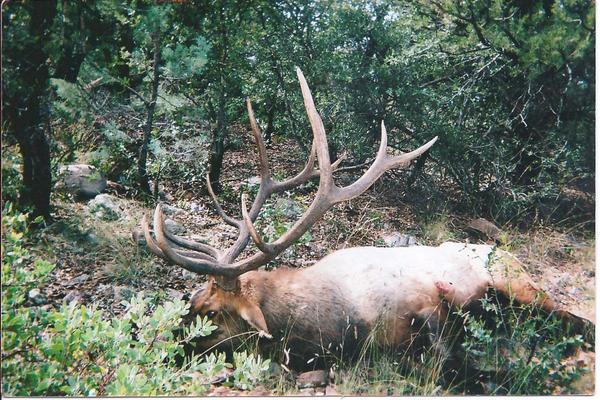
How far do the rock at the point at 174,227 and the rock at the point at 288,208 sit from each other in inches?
24.9

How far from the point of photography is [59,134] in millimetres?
2820

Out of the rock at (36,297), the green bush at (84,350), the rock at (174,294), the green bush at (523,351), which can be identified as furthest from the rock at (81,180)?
the green bush at (523,351)

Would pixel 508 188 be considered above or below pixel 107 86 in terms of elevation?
below

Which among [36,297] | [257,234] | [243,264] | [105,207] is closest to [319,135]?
[257,234]

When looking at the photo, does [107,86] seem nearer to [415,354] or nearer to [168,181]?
[168,181]

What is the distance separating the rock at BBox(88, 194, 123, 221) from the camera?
10.00 ft

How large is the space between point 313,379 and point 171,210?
53.1 inches

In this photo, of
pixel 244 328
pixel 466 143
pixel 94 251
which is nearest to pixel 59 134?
pixel 94 251

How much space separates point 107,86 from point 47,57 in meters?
0.39

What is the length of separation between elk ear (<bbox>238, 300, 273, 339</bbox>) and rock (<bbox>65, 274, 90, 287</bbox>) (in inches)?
31.8

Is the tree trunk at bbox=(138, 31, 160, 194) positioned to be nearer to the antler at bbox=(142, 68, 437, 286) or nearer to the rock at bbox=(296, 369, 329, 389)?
the antler at bbox=(142, 68, 437, 286)

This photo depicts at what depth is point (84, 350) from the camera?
2.33 m

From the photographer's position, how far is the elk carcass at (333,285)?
263 cm

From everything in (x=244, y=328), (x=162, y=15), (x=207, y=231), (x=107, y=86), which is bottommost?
(x=244, y=328)
